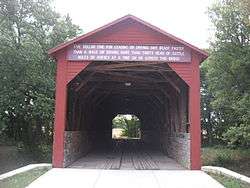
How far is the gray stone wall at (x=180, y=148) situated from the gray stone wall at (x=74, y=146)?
3392 millimetres

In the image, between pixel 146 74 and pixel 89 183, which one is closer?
pixel 89 183

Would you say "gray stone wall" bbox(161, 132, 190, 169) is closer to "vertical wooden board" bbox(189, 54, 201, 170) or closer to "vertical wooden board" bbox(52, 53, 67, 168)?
"vertical wooden board" bbox(189, 54, 201, 170)

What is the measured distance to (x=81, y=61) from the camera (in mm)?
11883

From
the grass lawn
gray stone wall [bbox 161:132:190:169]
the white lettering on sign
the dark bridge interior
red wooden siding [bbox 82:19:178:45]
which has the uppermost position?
red wooden siding [bbox 82:19:178:45]

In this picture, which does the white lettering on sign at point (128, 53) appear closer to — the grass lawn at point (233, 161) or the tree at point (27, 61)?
the tree at point (27, 61)

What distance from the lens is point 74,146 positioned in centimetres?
1378

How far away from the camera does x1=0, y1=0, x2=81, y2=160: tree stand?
16062 mm

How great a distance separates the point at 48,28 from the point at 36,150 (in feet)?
19.1

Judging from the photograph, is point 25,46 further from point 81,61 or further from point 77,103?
point 81,61

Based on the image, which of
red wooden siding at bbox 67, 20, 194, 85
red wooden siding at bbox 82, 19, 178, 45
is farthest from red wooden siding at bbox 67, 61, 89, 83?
red wooden siding at bbox 82, 19, 178, 45

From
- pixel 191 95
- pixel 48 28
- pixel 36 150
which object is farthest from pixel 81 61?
pixel 36 150

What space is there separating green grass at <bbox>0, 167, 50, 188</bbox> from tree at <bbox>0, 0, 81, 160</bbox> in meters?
6.02

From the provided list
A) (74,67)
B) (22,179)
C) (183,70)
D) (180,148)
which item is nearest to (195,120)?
(183,70)

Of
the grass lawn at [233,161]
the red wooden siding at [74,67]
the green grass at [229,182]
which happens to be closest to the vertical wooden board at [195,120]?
the green grass at [229,182]
